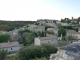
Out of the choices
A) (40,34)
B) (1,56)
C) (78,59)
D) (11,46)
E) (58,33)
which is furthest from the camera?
(58,33)

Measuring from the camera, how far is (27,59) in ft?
53.4

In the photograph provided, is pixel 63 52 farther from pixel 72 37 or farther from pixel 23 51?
pixel 72 37

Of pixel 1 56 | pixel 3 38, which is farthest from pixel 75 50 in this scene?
pixel 3 38

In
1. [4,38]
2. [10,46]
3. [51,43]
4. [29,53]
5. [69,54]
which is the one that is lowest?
[51,43]

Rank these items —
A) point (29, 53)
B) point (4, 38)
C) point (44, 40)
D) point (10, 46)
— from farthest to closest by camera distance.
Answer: point (4, 38), point (44, 40), point (10, 46), point (29, 53)

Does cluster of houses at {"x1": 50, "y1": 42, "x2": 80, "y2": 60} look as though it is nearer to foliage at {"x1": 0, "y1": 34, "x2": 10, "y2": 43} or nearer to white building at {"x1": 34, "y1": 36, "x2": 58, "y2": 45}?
white building at {"x1": 34, "y1": 36, "x2": 58, "y2": 45}

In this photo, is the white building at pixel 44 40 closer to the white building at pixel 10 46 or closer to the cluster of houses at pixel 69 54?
the white building at pixel 10 46

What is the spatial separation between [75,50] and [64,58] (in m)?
0.54

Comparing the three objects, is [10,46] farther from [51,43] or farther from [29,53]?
[51,43]

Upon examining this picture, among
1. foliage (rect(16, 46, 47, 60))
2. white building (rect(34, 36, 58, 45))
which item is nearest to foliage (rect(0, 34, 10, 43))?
white building (rect(34, 36, 58, 45))

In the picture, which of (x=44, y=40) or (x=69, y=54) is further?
(x=44, y=40)

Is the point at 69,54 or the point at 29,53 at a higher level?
the point at 69,54

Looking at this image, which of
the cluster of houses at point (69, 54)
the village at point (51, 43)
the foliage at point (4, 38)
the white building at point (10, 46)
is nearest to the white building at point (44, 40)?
the village at point (51, 43)

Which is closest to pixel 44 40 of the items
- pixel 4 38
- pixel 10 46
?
pixel 10 46
